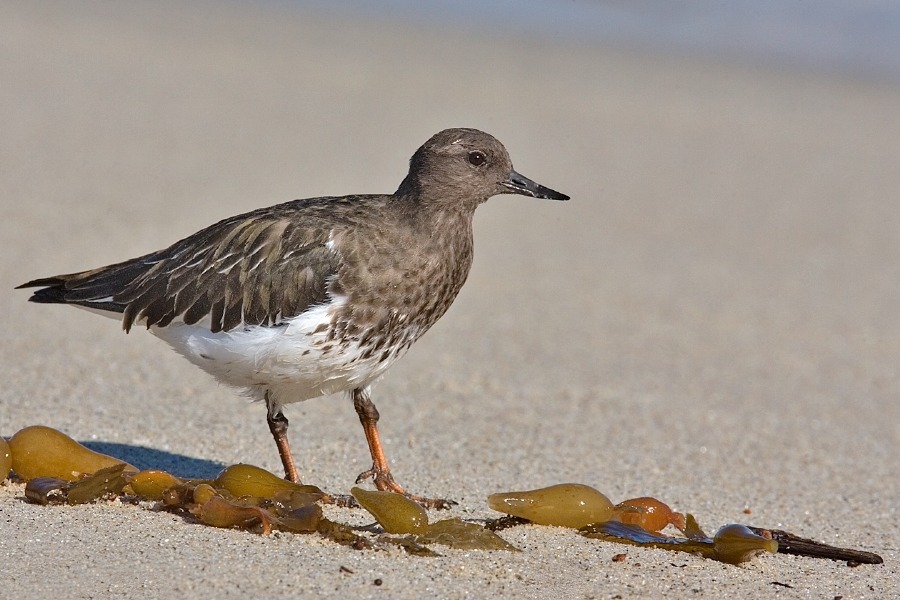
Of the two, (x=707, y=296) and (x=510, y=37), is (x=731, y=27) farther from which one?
(x=707, y=296)

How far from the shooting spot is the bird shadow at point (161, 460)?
221 inches

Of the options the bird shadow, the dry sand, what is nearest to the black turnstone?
the bird shadow

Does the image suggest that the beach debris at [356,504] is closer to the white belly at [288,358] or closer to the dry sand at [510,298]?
the dry sand at [510,298]

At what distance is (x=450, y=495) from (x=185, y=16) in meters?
13.7

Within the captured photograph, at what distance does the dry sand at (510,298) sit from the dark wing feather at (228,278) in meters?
0.75

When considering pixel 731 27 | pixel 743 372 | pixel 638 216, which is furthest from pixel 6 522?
pixel 731 27

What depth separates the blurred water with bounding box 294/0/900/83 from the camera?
1866 cm

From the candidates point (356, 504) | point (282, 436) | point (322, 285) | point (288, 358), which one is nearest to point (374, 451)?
point (282, 436)

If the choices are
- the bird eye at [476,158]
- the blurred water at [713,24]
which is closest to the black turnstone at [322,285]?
the bird eye at [476,158]

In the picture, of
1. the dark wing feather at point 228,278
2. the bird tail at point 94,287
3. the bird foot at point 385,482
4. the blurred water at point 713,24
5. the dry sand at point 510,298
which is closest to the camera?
the dry sand at point 510,298

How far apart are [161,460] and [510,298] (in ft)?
13.6

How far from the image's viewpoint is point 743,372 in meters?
8.26

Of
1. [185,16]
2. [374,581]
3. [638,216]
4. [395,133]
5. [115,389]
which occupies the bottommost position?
A: [374,581]

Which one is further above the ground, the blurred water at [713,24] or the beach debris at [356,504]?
the blurred water at [713,24]
